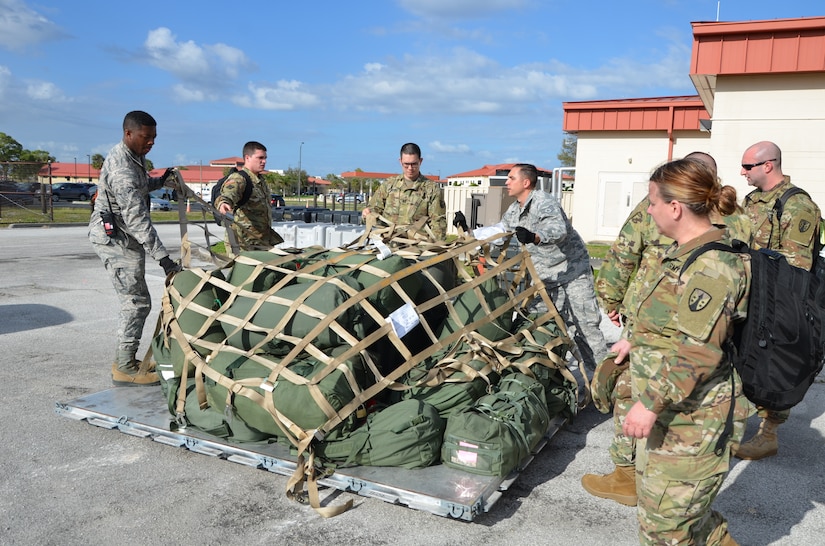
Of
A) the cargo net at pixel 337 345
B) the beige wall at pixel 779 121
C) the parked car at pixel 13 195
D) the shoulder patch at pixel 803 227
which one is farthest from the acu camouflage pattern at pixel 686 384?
the parked car at pixel 13 195

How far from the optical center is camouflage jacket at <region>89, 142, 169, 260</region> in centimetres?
474

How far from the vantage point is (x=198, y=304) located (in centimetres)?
426

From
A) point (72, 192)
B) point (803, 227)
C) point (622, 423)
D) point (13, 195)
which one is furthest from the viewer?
point (72, 192)

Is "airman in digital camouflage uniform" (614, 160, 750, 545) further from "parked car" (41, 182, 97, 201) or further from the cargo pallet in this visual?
"parked car" (41, 182, 97, 201)

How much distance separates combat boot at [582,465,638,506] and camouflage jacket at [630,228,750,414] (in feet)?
4.60

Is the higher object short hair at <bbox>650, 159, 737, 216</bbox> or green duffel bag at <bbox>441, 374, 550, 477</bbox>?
short hair at <bbox>650, 159, 737, 216</bbox>

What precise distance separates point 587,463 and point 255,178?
162 inches

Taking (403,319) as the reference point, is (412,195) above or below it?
above

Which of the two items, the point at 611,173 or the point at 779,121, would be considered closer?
the point at 779,121

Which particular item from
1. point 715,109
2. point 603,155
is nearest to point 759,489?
point 715,109

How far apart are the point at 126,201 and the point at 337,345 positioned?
2.16 m

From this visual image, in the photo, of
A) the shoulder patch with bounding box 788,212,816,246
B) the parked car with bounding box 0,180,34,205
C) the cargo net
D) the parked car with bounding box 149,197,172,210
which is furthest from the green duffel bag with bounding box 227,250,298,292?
the parked car with bounding box 149,197,172,210

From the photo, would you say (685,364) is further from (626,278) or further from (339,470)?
(339,470)

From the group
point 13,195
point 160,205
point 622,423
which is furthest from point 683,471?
point 160,205
